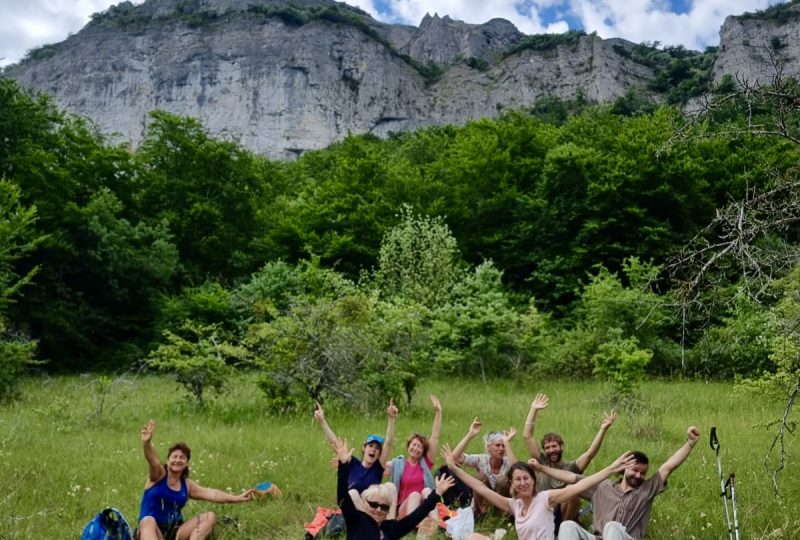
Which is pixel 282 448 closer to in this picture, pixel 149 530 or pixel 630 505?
pixel 149 530

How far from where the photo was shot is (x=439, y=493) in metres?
5.31

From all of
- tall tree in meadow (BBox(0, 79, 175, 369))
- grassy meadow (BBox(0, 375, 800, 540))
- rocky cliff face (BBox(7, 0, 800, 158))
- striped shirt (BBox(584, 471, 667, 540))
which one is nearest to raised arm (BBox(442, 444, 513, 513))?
striped shirt (BBox(584, 471, 667, 540))

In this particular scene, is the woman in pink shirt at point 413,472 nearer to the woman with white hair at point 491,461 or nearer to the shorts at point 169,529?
the woman with white hair at point 491,461

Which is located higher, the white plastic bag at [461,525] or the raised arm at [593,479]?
the raised arm at [593,479]

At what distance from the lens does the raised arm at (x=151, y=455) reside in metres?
5.49

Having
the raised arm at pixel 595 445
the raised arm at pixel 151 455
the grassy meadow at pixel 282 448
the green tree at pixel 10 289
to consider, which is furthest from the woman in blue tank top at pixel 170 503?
the green tree at pixel 10 289

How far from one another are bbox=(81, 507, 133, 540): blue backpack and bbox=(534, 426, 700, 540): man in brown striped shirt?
3759 mm

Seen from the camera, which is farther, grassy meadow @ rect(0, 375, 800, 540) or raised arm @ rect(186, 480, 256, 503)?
grassy meadow @ rect(0, 375, 800, 540)

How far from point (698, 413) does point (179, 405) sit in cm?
1003

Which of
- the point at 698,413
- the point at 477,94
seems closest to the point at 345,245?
the point at 698,413

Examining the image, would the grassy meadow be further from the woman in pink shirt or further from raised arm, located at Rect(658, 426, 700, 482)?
raised arm, located at Rect(658, 426, 700, 482)

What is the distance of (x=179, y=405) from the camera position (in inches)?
476

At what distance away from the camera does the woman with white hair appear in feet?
21.8

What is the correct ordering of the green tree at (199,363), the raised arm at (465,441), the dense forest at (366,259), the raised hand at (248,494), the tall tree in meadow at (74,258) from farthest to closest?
the tall tree in meadow at (74,258) < the dense forest at (366,259) < the green tree at (199,363) < the raised arm at (465,441) < the raised hand at (248,494)
